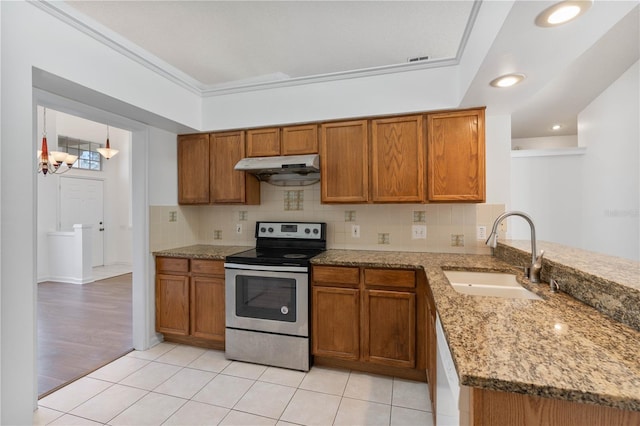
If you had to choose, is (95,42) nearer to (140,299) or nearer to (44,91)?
(44,91)

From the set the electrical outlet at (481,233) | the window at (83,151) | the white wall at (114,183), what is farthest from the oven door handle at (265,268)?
the window at (83,151)

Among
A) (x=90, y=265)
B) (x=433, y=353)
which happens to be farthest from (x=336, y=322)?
(x=90, y=265)

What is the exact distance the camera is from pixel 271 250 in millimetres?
2863

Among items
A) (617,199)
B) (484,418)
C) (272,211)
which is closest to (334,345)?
(272,211)

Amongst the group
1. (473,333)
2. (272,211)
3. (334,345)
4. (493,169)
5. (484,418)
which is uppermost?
(493,169)

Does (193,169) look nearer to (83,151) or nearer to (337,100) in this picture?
(337,100)

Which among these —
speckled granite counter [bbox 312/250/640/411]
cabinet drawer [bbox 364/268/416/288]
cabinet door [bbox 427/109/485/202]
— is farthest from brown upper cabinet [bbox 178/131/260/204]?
speckled granite counter [bbox 312/250/640/411]

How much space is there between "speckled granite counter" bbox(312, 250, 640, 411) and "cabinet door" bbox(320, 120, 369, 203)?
4.20 ft

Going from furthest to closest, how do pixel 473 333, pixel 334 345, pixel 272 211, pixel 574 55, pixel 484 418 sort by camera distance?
1. pixel 272 211
2. pixel 334 345
3. pixel 574 55
4. pixel 473 333
5. pixel 484 418

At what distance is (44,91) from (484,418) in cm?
289

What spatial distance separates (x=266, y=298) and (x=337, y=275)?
0.64m

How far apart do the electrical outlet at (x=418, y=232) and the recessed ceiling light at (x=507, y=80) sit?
1.28 meters

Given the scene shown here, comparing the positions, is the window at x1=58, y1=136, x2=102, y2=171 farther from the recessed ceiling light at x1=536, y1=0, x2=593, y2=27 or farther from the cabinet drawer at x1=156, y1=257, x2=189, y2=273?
the recessed ceiling light at x1=536, y1=0, x2=593, y2=27

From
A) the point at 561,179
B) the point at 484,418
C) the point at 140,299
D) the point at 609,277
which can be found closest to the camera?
the point at 484,418
